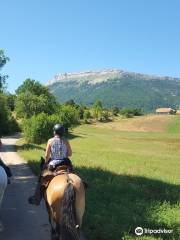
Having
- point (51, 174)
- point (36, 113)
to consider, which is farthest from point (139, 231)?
point (36, 113)

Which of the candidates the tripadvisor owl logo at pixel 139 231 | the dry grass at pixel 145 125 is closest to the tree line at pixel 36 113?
the dry grass at pixel 145 125

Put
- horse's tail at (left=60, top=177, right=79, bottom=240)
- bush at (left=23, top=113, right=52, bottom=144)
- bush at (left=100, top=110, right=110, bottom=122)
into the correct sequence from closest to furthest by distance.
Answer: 1. horse's tail at (left=60, top=177, right=79, bottom=240)
2. bush at (left=23, top=113, right=52, bottom=144)
3. bush at (left=100, top=110, right=110, bottom=122)

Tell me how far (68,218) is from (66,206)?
0.21 meters

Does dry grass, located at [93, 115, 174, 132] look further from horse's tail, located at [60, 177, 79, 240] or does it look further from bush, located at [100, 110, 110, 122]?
horse's tail, located at [60, 177, 79, 240]

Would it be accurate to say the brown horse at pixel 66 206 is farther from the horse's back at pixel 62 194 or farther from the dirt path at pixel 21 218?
the dirt path at pixel 21 218

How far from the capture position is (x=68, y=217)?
8078 mm

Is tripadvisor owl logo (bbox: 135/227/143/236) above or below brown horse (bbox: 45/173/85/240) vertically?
below

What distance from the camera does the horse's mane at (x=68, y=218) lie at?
26.3 feet

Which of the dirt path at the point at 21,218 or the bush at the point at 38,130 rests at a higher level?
the dirt path at the point at 21,218

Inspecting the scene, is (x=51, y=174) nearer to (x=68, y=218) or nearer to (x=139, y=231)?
(x=68, y=218)

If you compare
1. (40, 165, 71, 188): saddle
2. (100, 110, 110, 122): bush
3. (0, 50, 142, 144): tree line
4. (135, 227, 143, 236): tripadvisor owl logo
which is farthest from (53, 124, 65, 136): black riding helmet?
(100, 110, 110, 122): bush

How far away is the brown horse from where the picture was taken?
805 cm

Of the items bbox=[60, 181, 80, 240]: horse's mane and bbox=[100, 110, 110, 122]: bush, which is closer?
bbox=[60, 181, 80, 240]: horse's mane

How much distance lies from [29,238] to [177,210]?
4710 mm
